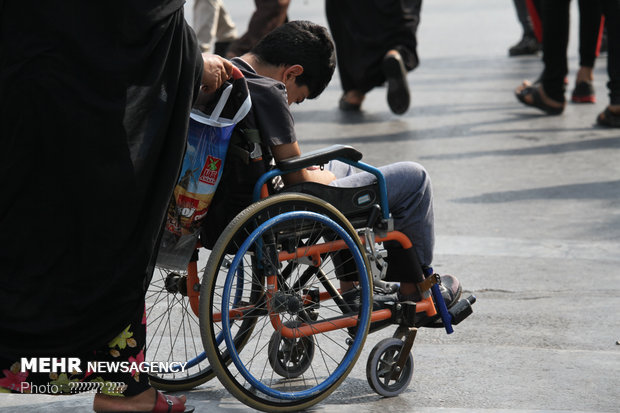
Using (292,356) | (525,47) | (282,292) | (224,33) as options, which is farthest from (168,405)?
(525,47)

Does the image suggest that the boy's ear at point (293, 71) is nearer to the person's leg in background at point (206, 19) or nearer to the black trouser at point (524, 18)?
the person's leg in background at point (206, 19)

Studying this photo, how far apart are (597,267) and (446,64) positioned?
7152 millimetres

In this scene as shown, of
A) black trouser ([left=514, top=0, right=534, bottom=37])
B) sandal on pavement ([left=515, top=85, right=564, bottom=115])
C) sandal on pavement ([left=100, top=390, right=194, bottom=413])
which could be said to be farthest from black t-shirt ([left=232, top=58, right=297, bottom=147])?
black trouser ([left=514, top=0, right=534, bottom=37])

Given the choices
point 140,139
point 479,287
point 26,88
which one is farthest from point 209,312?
point 479,287

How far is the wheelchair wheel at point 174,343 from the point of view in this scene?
3607 mm

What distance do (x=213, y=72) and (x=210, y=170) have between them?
31cm

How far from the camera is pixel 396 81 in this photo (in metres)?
8.68

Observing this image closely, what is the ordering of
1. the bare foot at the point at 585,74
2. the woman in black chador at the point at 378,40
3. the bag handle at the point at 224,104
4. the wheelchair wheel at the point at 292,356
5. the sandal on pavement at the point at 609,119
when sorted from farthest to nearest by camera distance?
the bare foot at the point at 585,74 < the woman in black chador at the point at 378,40 < the sandal on pavement at the point at 609,119 < the wheelchair wheel at the point at 292,356 < the bag handle at the point at 224,104

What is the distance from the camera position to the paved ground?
11.9 ft

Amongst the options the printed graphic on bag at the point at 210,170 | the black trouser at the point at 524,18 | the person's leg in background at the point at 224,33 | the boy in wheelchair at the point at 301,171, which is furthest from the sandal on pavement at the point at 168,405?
the black trouser at the point at 524,18

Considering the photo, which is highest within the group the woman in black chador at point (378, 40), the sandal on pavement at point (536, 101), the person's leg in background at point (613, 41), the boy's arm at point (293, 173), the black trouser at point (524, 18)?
the boy's arm at point (293, 173)

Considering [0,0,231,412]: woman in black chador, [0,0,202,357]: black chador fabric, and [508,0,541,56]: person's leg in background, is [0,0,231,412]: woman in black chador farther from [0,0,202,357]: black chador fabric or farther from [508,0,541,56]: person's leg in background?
[508,0,541,56]: person's leg in background

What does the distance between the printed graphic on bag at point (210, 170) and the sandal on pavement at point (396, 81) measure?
546 cm

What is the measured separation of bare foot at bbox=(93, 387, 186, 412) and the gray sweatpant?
96 centimetres
